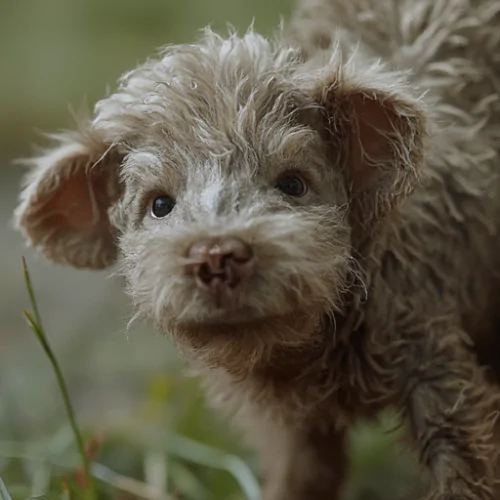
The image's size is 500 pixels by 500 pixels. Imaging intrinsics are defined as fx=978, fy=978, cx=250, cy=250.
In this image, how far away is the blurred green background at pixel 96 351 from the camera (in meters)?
1.52

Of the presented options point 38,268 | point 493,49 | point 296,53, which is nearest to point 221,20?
point 38,268

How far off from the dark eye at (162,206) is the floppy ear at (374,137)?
8.2 inches

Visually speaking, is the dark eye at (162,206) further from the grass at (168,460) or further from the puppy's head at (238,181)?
the grass at (168,460)

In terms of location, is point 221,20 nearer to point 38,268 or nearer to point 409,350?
point 38,268

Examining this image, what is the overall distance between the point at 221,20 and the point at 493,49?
1.19 meters

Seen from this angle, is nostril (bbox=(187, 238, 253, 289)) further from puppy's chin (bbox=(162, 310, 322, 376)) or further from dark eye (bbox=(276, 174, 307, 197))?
dark eye (bbox=(276, 174, 307, 197))

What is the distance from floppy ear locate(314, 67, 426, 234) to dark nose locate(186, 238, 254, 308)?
0.26m

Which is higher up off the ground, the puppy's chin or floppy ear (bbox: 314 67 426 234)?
floppy ear (bbox: 314 67 426 234)

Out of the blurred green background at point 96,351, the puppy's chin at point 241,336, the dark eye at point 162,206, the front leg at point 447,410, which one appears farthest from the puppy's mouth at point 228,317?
the blurred green background at point 96,351

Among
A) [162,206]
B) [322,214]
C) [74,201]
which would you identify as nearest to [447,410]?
[322,214]

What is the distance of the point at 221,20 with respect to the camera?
2451 mm

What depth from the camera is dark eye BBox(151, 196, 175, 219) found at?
3.50 ft

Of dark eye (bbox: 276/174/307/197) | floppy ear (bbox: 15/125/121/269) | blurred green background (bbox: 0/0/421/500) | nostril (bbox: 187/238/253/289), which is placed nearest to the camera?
nostril (bbox: 187/238/253/289)

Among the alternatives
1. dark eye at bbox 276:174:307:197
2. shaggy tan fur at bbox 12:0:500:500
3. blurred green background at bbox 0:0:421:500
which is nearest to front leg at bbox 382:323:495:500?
shaggy tan fur at bbox 12:0:500:500
